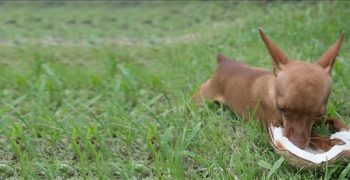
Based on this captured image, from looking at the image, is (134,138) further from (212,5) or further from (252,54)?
(212,5)

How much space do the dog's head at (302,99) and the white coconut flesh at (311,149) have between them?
0.05 metres

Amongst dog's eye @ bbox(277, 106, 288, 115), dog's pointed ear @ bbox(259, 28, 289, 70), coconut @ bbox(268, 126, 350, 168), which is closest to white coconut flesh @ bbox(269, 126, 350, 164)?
coconut @ bbox(268, 126, 350, 168)

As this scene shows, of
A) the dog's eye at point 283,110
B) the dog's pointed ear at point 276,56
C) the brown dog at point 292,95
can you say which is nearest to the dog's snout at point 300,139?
the brown dog at point 292,95

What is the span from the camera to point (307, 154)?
3.51 m

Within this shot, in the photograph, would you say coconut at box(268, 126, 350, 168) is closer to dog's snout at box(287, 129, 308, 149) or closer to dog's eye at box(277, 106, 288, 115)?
dog's snout at box(287, 129, 308, 149)

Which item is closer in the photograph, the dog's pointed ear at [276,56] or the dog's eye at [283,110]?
the dog's eye at [283,110]

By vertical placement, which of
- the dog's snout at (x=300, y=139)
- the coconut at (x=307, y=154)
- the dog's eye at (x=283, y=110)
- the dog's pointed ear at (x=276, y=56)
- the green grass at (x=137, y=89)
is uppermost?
the dog's pointed ear at (x=276, y=56)

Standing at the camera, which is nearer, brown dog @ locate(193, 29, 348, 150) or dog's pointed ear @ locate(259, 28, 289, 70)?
brown dog @ locate(193, 29, 348, 150)

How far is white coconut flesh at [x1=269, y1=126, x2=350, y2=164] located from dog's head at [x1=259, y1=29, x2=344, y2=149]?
0.05m

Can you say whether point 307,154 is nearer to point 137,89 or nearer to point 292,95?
point 292,95

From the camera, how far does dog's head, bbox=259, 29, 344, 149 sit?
358cm

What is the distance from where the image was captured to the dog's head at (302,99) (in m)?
3.58

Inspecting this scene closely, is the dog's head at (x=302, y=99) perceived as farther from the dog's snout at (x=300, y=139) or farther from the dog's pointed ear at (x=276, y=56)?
the dog's pointed ear at (x=276, y=56)

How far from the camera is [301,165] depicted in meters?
3.51
